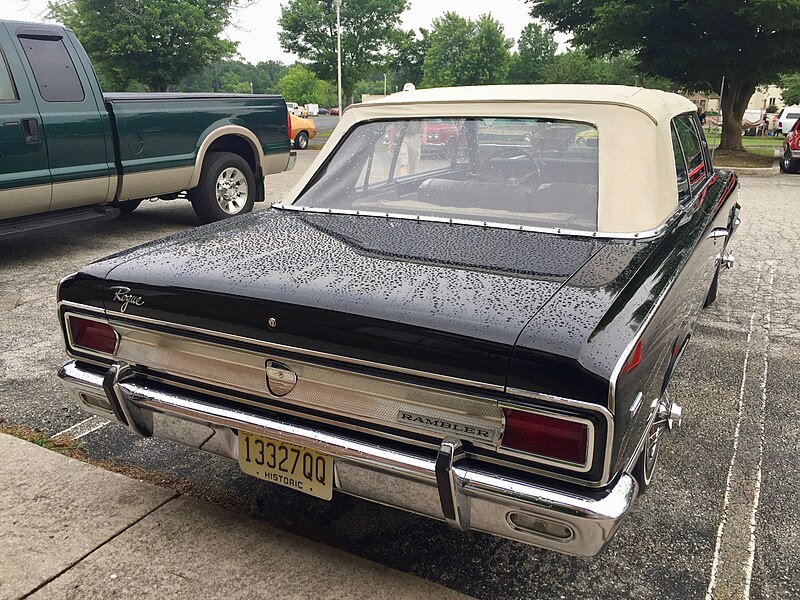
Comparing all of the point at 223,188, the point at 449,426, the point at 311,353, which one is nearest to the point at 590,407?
the point at 449,426

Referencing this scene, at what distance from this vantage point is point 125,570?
2.33 meters

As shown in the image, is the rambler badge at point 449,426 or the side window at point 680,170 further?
the side window at point 680,170

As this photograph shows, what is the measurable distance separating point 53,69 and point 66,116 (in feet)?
1.60

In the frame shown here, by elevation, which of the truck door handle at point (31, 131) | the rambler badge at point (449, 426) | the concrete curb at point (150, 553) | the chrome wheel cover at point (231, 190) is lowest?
the concrete curb at point (150, 553)

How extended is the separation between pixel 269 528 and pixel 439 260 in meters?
1.23

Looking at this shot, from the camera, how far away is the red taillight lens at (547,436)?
5.72ft

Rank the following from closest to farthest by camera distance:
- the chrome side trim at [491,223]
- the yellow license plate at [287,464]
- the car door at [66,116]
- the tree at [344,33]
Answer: the yellow license plate at [287,464]
the chrome side trim at [491,223]
the car door at [66,116]
the tree at [344,33]

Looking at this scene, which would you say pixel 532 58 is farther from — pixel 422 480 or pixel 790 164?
pixel 422 480

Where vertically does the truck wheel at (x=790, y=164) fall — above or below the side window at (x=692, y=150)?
below

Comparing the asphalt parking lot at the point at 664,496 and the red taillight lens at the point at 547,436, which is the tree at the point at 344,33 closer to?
the asphalt parking lot at the point at 664,496

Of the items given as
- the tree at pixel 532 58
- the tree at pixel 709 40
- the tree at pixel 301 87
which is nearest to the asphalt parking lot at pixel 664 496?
the tree at pixel 709 40

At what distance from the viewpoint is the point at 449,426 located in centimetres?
187

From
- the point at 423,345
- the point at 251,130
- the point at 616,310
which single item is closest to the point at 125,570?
the point at 423,345

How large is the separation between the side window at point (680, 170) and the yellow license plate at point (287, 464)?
6.84ft
